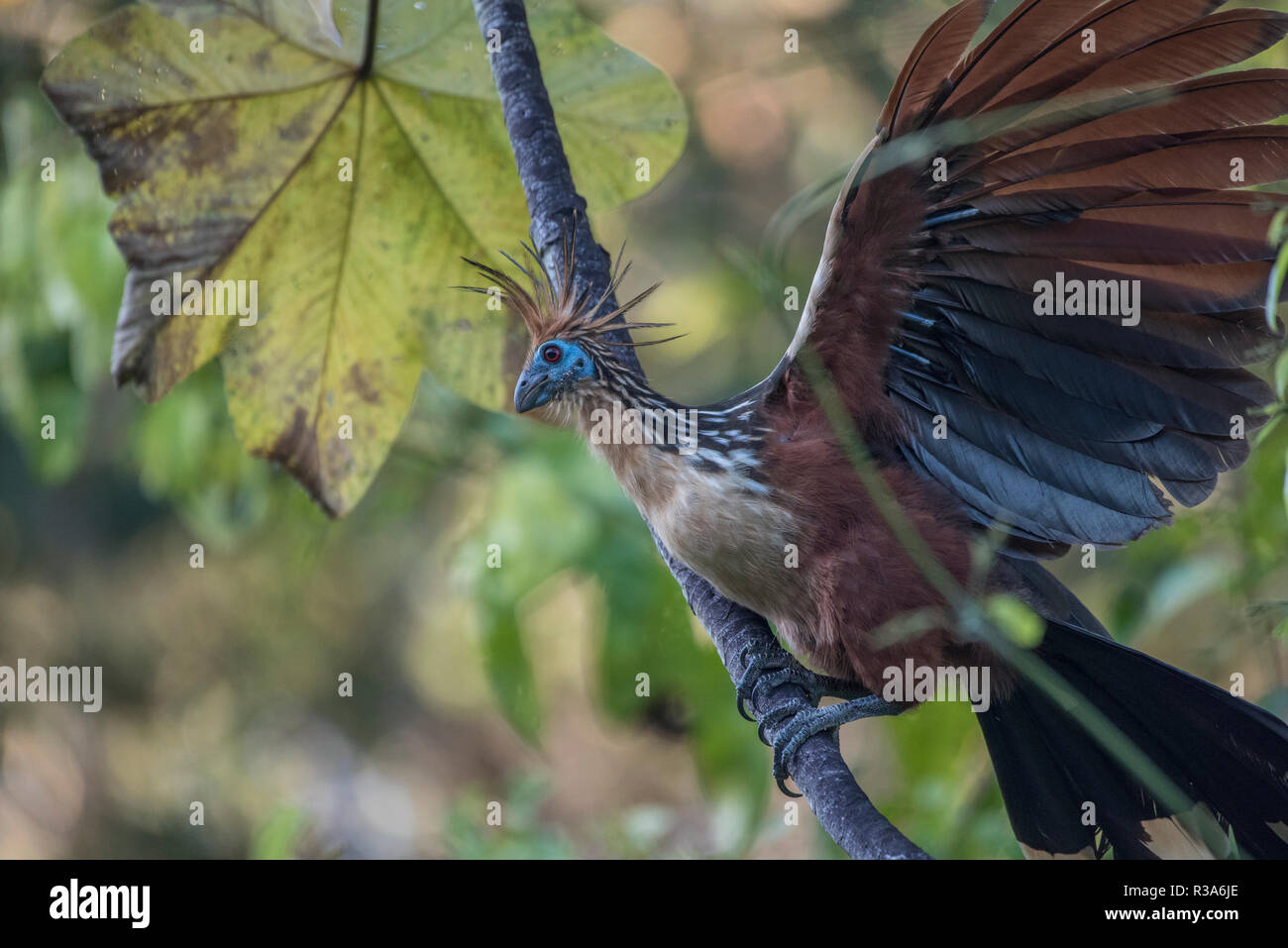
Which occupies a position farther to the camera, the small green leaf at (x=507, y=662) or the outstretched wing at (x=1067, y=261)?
the small green leaf at (x=507, y=662)

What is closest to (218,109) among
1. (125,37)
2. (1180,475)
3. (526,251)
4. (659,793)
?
(125,37)

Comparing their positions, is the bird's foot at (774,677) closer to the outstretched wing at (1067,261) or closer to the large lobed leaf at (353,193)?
the outstretched wing at (1067,261)

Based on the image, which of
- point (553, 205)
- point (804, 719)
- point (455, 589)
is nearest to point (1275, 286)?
point (804, 719)

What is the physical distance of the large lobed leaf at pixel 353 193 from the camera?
90.0 inches

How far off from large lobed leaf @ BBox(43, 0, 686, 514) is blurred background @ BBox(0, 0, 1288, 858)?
411 mm

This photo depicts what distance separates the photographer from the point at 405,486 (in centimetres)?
406

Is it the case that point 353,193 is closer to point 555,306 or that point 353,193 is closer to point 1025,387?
point 555,306

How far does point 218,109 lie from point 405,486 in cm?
191

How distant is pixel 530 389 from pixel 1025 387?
3.08ft

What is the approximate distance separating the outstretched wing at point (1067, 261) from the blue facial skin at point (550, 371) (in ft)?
1.56

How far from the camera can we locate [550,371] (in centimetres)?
236

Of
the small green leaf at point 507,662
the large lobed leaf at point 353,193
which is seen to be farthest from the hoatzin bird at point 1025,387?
the small green leaf at point 507,662

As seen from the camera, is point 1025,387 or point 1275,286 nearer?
point 1275,286
